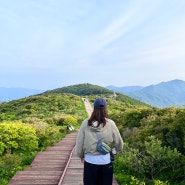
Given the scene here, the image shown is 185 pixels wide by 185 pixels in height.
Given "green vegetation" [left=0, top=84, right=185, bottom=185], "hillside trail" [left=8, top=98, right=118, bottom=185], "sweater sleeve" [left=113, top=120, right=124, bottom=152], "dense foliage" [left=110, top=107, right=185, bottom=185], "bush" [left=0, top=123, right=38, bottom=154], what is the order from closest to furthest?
1. "sweater sleeve" [left=113, top=120, right=124, bottom=152]
2. "dense foliage" [left=110, top=107, right=185, bottom=185]
3. "green vegetation" [left=0, top=84, right=185, bottom=185]
4. "hillside trail" [left=8, top=98, right=118, bottom=185]
5. "bush" [left=0, top=123, right=38, bottom=154]

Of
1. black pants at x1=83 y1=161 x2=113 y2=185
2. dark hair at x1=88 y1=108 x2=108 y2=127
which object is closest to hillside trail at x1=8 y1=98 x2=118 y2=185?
black pants at x1=83 y1=161 x2=113 y2=185

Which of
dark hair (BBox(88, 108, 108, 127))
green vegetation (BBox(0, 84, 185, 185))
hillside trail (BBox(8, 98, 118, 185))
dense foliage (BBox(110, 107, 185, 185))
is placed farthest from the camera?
hillside trail (BBox(8, 98, 118, 185))

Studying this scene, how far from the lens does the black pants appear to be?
5844mm

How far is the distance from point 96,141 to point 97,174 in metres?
0.62

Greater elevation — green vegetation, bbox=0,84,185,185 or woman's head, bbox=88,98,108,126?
woman's head, bbox=88,98,108,126

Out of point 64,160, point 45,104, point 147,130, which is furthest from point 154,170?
point 45,104

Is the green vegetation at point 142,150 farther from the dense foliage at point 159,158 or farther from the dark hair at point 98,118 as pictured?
the dark hair at point 98,118

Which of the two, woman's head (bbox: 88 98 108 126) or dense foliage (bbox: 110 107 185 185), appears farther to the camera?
dense foliage (bbox: 110 107 185 185)

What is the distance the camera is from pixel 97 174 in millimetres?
5914

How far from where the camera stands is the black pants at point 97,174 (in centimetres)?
584

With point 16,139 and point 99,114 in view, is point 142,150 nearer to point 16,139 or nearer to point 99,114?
point 99,114

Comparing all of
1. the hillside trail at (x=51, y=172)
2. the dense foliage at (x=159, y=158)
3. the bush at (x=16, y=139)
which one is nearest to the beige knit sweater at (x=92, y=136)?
the dense foliage at (x=159, y=158)

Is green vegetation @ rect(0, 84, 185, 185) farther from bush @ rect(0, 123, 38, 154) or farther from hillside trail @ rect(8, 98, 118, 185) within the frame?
hillside trail @ rect(8, 98, 118, 185)

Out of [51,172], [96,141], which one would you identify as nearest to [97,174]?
[96,141]
